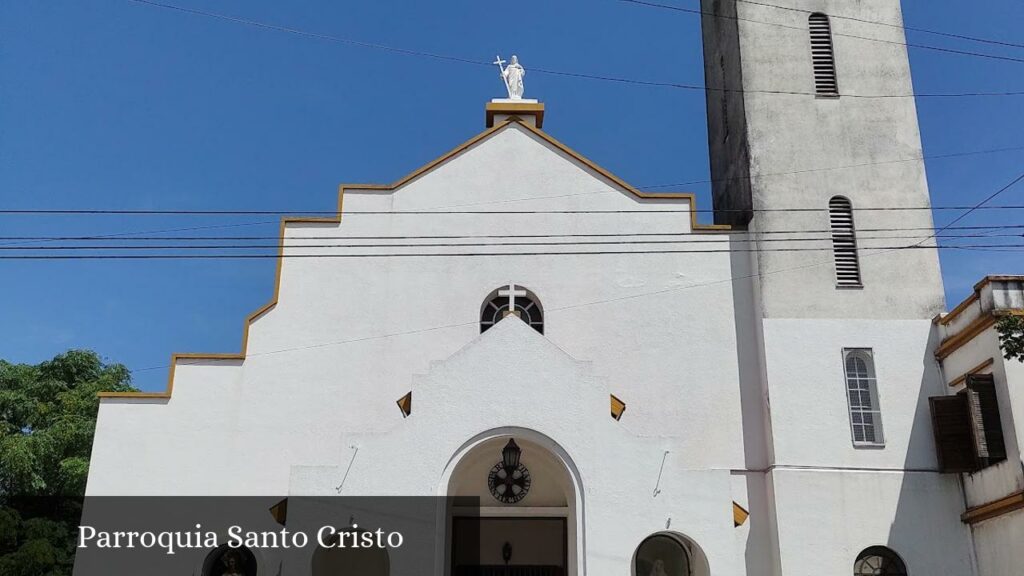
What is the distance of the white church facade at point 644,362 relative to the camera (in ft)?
45.1

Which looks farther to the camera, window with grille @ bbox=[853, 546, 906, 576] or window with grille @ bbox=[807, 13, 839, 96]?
window with grille @ bbox=[807, 13, 839, 96]

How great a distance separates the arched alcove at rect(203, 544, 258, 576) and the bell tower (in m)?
9.60

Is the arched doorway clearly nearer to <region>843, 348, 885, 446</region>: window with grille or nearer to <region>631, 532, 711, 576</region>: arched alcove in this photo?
<region>631, 532, 711, 576</region>: arched alcove

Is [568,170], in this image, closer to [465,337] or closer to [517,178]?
[517,178]

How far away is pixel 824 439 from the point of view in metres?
15.5

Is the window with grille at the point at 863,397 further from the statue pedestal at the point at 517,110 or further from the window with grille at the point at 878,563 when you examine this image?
the statue pedestal at the point at 517,110

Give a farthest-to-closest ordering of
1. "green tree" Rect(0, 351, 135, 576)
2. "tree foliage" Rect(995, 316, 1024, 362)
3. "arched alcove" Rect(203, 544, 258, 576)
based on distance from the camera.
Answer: "green tree" Rect(0, 351, 135, 576)
"arched alcove" Rect(203, 544, 258, 576)
"tree foliage" Rect(995, 316, 1024, 362)

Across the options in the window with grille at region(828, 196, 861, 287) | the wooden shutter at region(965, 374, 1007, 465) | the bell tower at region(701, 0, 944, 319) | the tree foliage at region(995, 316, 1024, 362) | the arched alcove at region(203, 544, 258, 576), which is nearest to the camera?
the tree foliage at region(995, 316, 1024, 362)

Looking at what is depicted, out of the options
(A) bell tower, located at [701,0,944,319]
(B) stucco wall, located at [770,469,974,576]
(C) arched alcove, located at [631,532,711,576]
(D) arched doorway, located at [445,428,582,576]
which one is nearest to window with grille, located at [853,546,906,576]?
(B) stucco wall, located at [770,469,974,576]

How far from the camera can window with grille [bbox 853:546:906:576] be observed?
14.8 m

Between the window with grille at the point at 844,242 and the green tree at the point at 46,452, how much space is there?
1761 centimetres

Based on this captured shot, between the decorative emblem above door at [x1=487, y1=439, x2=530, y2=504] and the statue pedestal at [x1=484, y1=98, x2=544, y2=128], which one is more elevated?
the statue pedestal at [x1=484, y1=98, x2=544, y2=128]

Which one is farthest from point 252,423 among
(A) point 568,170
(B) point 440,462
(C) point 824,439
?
(C) point 824,439

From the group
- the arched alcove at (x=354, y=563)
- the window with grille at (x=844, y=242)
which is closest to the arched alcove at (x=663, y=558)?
the arched alcove at (x=354, y=563)
